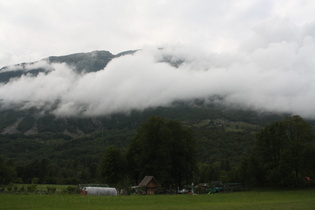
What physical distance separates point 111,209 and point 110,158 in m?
45.8

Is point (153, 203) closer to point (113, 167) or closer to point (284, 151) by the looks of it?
point (284, 151)

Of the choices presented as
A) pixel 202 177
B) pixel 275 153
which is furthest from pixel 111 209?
pixel 202 177

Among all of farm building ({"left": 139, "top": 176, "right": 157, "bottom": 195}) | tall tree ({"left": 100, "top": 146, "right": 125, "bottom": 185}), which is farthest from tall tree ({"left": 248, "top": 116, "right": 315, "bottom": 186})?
tall tree ({"left": 100, "top": 146, "right": 125, "bottom": 185})

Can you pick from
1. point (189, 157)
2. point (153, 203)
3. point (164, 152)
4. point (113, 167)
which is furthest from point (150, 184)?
point (153, 203)

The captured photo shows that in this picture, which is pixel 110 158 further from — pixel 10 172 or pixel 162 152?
pixel 10 172

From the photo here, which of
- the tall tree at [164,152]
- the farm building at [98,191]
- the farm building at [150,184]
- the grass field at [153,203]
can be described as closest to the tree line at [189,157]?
the tall tree at [164,152]

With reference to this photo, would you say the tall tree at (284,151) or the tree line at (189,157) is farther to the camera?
the tree line at (189,157)

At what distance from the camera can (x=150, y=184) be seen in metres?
61.2

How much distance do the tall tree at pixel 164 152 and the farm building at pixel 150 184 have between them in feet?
5.86

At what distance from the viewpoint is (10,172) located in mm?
100625

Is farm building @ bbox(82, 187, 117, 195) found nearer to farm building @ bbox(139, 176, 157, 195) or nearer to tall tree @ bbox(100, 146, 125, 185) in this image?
farm building @ bbox(139, 176, 157, 195)

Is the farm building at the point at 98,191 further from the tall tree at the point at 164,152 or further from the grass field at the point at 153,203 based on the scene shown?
the grass field at the point at 153,203

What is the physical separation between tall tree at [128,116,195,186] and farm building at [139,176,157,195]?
1786 millimetres

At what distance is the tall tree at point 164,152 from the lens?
209ft
